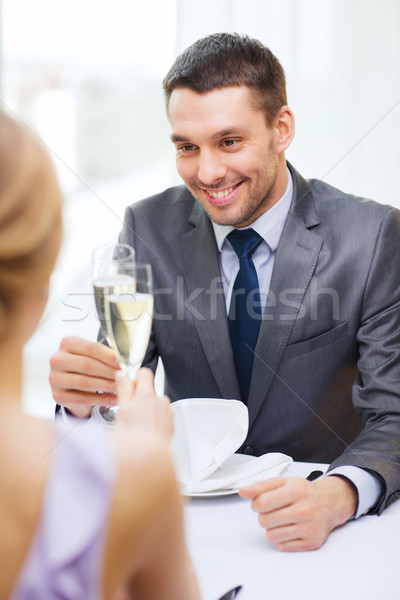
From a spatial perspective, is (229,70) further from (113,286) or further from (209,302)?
(113,286)

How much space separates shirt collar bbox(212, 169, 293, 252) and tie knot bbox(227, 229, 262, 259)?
0.6 inches

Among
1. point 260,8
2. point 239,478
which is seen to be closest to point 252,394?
point 239,478

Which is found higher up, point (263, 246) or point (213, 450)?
A: point (263, 246)

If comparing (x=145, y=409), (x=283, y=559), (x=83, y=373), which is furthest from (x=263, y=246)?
(x=145, y=409)

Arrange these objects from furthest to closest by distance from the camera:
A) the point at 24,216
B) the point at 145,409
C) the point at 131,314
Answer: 1. the point at 131,314
2. the point at 145,409
3. the point at 24,216

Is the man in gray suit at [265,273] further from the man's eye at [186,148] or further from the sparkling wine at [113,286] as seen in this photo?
the sparkling wine at [113,286]

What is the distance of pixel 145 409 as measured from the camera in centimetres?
89

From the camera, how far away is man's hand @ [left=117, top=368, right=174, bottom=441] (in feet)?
2.92

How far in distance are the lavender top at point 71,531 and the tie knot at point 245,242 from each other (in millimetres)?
1319

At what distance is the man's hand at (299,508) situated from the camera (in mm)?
1127

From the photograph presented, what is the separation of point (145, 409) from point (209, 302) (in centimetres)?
102

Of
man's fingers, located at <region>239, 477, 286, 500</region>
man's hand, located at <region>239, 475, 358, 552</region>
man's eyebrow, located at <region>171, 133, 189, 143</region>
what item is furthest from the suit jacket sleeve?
man's eyebrow, located at <region>171, 133, 189, 143</region>

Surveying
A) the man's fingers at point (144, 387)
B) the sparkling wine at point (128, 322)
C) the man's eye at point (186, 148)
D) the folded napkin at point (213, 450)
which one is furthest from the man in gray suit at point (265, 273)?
the man's fingers at point (144, 387)

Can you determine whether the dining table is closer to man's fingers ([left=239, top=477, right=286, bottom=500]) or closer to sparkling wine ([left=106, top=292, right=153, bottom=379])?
man's fingers ([left=239, top=477, right=286, bottom=500])
